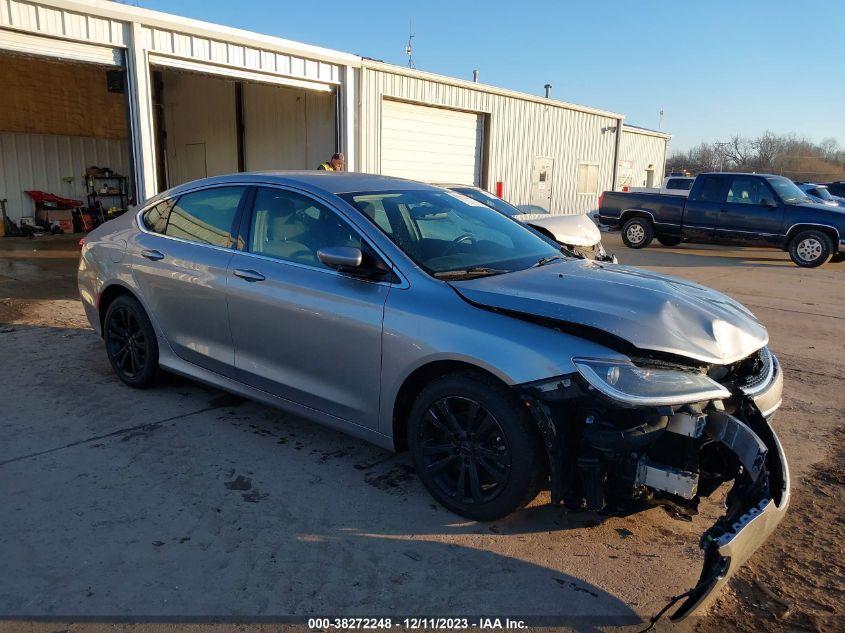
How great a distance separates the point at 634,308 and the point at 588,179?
19.7m

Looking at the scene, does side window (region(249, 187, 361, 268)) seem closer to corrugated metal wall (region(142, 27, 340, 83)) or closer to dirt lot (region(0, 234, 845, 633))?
dirt lot (region(0, 234, 845, 633))

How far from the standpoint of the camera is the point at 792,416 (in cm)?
482

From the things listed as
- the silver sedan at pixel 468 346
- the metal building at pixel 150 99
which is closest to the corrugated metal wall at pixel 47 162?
the metal building at pixel 150 99

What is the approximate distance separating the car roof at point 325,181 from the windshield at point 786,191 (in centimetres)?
1187

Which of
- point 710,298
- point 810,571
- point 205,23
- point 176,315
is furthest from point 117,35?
point 810,571

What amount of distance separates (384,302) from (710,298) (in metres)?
1.80

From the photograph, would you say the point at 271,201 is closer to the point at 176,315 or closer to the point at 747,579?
the point at 176,315

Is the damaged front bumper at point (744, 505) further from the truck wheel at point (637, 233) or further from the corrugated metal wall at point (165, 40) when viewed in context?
the truck wheel at point (637, 233)

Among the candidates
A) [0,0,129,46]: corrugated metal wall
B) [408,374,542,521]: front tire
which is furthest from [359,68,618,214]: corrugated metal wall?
[408,374,542,521]: front tire

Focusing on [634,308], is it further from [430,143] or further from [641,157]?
[641,157]

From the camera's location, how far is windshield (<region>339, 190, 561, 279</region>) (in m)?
3.68

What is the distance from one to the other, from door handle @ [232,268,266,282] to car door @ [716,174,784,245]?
12674mm

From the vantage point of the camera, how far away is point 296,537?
3.12 meters

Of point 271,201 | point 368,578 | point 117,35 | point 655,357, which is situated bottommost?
point 368,578
